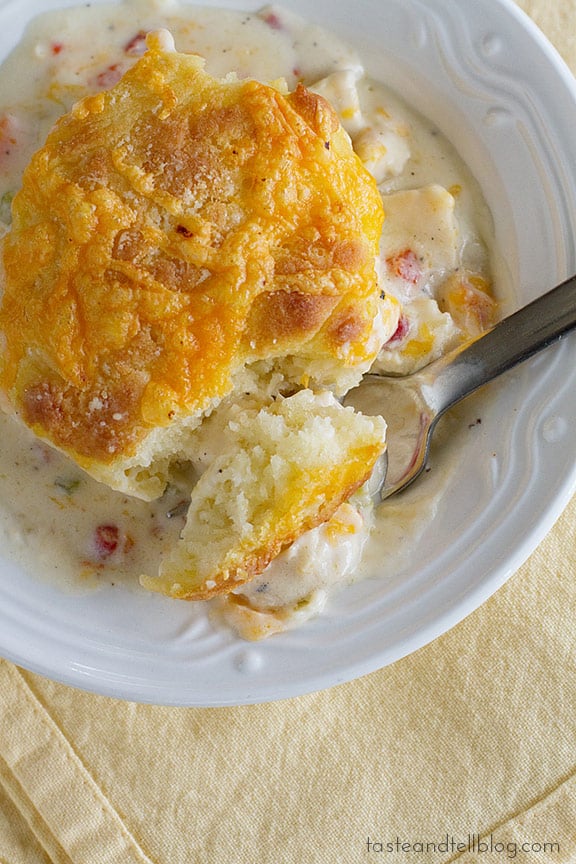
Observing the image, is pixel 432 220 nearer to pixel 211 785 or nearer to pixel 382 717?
pixel 382 717

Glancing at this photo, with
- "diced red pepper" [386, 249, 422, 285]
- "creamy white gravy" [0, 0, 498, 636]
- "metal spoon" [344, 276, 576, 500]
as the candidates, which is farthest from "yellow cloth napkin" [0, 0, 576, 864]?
"diced red pepper" [386, 249, 422, 285]

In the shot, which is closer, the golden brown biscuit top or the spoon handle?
A: the golden brown biscuit top

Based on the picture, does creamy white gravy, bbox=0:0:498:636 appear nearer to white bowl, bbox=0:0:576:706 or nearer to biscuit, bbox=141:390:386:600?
white bowl, bbox=0:0:576:706

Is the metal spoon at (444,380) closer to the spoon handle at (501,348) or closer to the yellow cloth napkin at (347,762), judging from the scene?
the spoon handle at (501,348)

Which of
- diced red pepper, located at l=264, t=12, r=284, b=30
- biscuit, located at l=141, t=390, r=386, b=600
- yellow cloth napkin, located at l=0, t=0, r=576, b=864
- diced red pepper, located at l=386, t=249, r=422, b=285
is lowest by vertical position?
yellow cloth napkin, located at l=0, t=0, r=576, b=864

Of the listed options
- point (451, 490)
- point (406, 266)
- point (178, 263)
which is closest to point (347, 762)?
point (451, 490)

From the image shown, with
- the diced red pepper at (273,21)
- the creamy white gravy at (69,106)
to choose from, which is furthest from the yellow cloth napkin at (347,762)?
the diced red pepper at (273,21)
